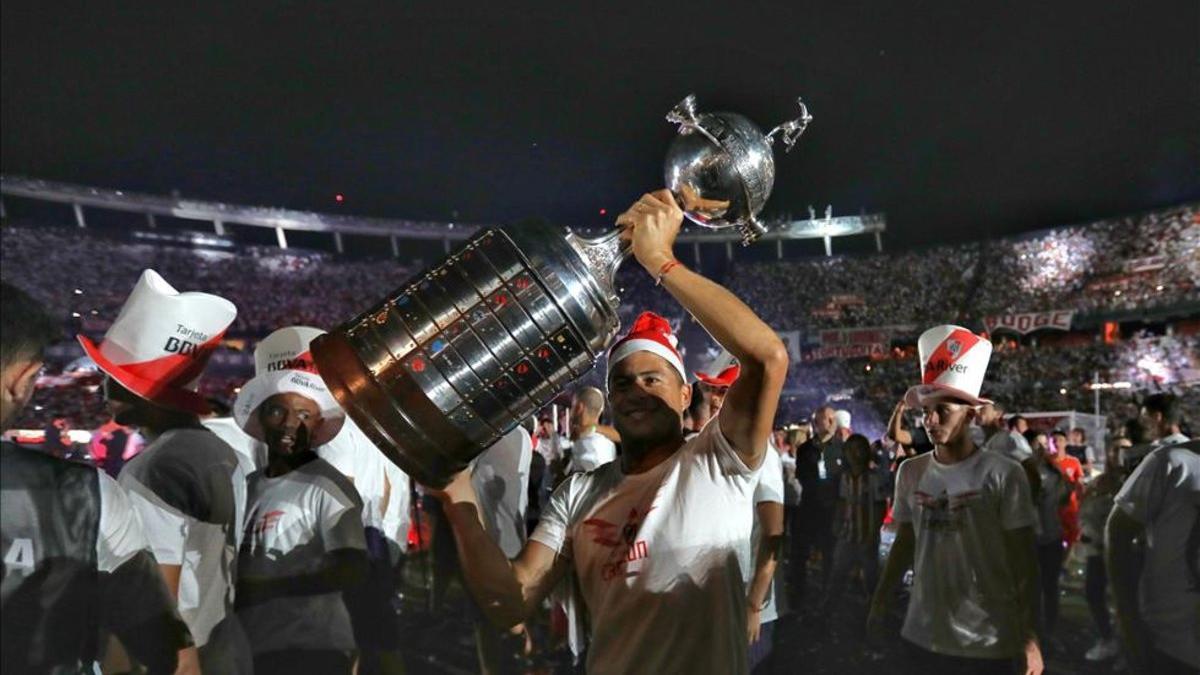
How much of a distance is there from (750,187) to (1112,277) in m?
33.9

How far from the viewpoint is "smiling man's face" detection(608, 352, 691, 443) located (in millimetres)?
2266

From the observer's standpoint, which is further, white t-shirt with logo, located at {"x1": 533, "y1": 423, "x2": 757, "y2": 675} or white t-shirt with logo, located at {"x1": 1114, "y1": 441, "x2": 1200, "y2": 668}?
white t-shirt with logo, located at {"x1": 1114, "y1": 441, "x2": 1200, "y2": 668}

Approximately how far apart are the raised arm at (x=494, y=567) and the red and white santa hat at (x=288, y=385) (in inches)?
56.8

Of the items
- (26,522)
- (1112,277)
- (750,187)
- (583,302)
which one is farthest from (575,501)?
(1112,277)

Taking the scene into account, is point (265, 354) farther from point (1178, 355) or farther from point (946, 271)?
point (946, 271)

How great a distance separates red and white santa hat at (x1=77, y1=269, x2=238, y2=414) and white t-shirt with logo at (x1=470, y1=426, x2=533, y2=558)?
8.59 ft

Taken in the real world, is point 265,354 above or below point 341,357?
above

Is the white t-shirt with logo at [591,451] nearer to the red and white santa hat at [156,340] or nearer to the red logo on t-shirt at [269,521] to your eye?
the red logo on t-shirt at [269,521]

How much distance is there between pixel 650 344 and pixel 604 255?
0.47m

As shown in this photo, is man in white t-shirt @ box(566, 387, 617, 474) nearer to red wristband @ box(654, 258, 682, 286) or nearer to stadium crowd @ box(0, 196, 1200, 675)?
stadium crowd @ box(0, 196, 1200, 675)

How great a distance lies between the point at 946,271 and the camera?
34.9m

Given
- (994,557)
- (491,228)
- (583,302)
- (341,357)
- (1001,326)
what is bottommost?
(994,557)

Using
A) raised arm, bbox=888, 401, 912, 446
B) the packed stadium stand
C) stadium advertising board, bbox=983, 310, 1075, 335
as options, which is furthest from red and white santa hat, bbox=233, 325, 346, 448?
stadium advertising board, bbox=983, 310, 1075, 335

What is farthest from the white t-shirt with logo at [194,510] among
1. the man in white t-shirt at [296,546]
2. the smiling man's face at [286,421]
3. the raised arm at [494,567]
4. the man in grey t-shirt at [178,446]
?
the raised arm at [494,567]
